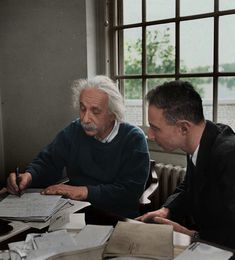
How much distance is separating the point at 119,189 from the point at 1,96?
1.96 meters

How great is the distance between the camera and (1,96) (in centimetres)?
329

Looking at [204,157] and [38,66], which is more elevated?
[38,66]

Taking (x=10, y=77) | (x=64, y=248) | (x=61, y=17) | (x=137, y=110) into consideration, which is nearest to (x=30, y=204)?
(x=64, y=248)

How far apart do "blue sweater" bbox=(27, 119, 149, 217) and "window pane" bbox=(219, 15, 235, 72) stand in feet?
2.50

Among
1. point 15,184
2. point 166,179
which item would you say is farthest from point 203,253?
point 166,179

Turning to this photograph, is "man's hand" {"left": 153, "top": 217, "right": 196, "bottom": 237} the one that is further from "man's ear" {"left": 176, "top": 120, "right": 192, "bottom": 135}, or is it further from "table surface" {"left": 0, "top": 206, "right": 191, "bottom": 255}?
"man's ear" {"left": 176, "top": 120, "right": 192, "bottom": 135}

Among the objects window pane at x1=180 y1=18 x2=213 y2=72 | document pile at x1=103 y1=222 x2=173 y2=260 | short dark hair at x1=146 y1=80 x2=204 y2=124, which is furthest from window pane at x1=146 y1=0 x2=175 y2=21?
document pile at x1=103 y1=222 x2=173 y2=260

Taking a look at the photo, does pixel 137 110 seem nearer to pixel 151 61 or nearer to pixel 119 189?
pixel 151 61

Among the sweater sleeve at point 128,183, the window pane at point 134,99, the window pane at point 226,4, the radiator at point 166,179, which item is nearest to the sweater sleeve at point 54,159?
the sweater sleeve at point 128,183

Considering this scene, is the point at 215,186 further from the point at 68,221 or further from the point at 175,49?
Answer: the point at 175,49

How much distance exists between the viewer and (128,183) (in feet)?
5.87

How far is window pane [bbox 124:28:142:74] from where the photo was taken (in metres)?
2.68

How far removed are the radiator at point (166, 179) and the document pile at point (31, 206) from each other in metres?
1.01

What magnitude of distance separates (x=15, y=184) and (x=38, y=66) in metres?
1.53
